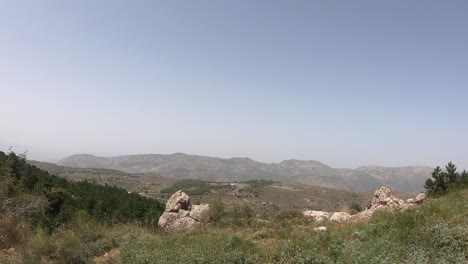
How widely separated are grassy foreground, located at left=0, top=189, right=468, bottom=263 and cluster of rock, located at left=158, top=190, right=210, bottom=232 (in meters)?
5.56

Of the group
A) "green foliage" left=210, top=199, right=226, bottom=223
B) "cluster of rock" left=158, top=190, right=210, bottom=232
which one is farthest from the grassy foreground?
"cluster of rock" left=158, top=190, right=210, bottom=232

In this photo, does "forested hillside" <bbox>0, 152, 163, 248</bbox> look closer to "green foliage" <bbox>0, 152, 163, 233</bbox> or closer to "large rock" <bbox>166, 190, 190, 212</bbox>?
"green foliage" <bbox>0, 152, 163, 233</bbox>

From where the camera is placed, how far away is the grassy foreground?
25.3ft

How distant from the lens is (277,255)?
8453 millimetres

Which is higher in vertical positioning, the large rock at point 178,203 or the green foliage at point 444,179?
the green foliage at point 444,179

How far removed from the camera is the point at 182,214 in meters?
19.9

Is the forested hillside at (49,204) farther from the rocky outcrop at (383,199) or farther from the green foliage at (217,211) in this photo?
the rocky outcrop at (383,199)

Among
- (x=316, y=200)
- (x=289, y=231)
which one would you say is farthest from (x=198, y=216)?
(x=316, y=200)

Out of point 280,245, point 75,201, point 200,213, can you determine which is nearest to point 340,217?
point 200,213

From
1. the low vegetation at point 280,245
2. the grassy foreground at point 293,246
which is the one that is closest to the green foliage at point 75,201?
the low vegetation at point 280,245

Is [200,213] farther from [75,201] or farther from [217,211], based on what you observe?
[75,201]

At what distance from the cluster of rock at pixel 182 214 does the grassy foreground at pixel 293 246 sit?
556 centimetres

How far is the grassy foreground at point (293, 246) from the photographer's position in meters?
7.72

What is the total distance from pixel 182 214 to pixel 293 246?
12.3 metres
